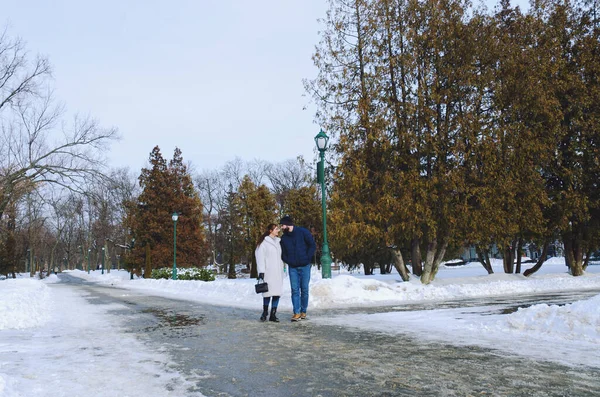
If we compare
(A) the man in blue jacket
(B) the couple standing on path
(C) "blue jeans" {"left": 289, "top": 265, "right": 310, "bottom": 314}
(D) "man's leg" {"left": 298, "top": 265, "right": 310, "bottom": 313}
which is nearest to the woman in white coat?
(B) the couple standing on path

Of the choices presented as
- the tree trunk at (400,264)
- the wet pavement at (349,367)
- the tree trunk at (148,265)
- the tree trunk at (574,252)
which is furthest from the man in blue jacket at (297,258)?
the tree trunk at (148,265)

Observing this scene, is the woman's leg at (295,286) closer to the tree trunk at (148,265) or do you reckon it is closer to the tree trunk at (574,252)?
the tree trunk at (574,252)

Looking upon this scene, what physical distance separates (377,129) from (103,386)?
15.7 metres

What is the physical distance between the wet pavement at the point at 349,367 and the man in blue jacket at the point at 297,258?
5.05 ft

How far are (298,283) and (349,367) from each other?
15.2 feet

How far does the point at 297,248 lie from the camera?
9.59 meters

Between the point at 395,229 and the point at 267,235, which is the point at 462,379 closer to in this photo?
the point at 267,235

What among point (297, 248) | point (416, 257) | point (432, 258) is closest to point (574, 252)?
point (416, 257)

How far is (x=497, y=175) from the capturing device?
1931cm

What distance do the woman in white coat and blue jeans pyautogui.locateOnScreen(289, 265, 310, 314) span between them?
314mm

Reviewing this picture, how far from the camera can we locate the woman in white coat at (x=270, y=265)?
31.4 feet

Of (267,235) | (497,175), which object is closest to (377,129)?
(497,175)

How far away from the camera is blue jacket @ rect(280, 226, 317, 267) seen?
9.52m

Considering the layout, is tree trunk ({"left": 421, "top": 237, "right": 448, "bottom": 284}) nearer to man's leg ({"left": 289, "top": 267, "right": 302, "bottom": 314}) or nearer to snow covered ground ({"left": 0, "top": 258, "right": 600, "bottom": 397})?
snow covered ground ({"left": 0, "top": 258, "right": 600, "bottom": 397})
